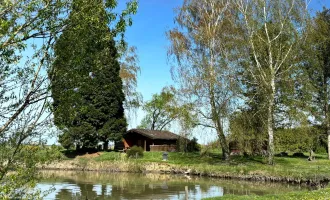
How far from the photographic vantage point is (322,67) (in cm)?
3997

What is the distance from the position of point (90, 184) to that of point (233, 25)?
17504mm

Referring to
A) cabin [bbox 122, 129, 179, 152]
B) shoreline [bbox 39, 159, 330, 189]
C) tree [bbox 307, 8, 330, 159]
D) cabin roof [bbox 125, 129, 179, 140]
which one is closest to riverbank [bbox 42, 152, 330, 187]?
shoreline [bbox 39, 159, 330, 189]

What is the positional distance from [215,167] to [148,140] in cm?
2287

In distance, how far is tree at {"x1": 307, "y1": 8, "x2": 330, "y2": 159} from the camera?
3819cm

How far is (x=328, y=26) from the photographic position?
129 ft

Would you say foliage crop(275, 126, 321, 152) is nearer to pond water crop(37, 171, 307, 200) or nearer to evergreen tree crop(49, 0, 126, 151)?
pond water crop(37, 171, 307, 200)

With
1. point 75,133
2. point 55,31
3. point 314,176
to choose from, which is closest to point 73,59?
point 55,31

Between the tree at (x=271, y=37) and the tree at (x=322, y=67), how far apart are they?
8.70 meters

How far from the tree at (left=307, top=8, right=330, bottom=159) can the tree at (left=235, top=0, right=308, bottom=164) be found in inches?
342

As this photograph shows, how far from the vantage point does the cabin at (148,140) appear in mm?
49284

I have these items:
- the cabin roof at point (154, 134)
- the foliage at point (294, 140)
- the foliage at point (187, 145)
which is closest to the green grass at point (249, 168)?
the foliage at point (187, 145)

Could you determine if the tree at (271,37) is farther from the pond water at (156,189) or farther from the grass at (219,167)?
the pond water at (156,189)

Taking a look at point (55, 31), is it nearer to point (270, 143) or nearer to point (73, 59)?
point (73, 59)

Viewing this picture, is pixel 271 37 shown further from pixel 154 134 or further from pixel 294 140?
pixel 154 134
